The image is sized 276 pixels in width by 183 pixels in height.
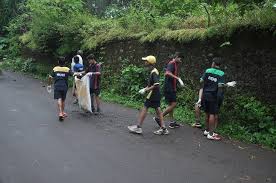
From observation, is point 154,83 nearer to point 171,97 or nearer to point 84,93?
point 171,97

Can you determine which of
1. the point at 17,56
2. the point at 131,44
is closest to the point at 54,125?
the point at 131,44

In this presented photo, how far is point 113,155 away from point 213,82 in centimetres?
298

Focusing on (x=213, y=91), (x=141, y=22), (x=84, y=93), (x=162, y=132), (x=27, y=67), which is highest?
(x=141, y=22)

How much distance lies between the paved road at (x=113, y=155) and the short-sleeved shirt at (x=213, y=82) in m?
0.98

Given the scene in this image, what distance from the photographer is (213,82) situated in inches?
415

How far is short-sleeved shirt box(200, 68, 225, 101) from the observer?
10492 mm

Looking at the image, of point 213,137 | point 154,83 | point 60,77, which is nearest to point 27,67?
point 60,77

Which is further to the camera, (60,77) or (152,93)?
(60,77)

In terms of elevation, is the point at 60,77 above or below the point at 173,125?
above

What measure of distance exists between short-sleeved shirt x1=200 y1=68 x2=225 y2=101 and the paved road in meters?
0.98

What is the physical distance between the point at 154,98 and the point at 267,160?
294 centimetres

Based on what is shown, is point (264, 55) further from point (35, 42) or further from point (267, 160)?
point (35, 42)

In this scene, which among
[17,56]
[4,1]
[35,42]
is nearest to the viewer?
[35,42]

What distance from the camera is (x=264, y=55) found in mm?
11391
